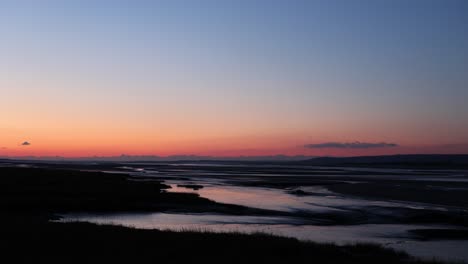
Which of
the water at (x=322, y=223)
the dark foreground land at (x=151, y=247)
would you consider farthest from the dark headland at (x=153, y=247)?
the water at (x=322, y=223)

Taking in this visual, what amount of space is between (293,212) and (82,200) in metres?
15.2

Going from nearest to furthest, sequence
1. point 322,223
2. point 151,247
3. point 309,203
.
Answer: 1. point 151,247
2. point 322,223
3. point 309,203

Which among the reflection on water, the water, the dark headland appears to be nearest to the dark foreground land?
the dark headland

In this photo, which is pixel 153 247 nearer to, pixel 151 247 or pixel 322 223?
pixel 151 247

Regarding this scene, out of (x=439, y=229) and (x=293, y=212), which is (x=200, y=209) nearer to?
(x=293, y=212)

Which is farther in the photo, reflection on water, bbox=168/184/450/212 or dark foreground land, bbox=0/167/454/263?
reflection on water, bbox=168/184/450/212

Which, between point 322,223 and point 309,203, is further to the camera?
point 309,203

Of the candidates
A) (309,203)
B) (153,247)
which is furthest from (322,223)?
(153,247)

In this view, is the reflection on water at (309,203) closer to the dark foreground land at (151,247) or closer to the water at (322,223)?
the water at (322,223)

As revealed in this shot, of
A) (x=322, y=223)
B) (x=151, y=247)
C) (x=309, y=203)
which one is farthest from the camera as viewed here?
(x=309, y=203)

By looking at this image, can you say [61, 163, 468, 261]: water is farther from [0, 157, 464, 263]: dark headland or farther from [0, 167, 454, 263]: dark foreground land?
[0, 167, 454, 263]: dark foreground land

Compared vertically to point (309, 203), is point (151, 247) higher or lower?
higher

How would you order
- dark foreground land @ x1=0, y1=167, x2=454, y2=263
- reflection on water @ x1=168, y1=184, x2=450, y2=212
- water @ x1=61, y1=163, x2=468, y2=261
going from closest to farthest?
1. dark foreground land @ x1=0, y1=167, x2=454, y2=263
2. water @ x1=61, y1=163, x2=468, y2=261
3. reflection on water @ x1=168, y1=184, x2=450, y2=212

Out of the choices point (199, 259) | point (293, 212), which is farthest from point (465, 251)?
point (293, 212)
